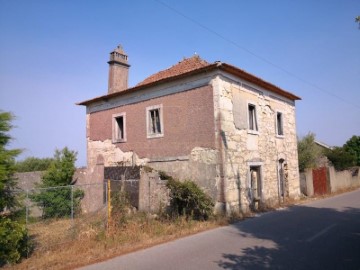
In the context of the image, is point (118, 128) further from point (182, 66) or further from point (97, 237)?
point (97, 237)

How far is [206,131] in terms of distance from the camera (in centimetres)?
1383

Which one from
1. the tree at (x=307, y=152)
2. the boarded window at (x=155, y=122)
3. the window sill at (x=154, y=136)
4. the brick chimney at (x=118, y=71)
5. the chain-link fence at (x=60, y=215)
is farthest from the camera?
the tree at (x=307, y=152)

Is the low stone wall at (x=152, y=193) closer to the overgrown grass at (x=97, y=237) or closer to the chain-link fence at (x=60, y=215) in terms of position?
the overgrown grass at (x=97, y=237)

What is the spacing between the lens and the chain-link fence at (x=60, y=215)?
355 inches

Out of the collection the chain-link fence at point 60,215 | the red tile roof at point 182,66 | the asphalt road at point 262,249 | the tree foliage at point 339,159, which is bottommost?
the asphalt road at point 262,249

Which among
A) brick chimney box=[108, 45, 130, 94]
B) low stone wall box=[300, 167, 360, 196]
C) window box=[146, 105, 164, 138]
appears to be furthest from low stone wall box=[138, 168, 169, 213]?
low stone wall box=[300, 167, 360, 196]

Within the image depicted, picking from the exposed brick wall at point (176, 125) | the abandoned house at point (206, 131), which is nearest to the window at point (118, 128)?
the abandoned house at point (206, 131)

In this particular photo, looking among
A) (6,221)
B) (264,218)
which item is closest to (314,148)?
(264,218)

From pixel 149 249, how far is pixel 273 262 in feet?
10.4

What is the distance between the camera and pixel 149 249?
27.1ft

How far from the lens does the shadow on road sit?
256 inches

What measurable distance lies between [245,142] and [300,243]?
7.32 meters

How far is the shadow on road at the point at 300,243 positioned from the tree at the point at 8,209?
459 centimetres

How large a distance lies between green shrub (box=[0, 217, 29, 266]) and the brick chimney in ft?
43.8
